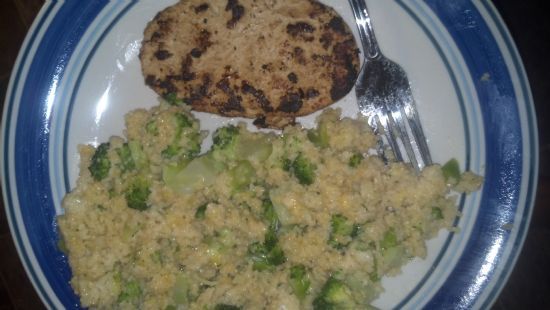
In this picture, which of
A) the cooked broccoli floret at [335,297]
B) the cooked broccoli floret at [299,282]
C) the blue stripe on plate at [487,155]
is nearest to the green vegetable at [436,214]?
the blue stripe on plate at [487,155]

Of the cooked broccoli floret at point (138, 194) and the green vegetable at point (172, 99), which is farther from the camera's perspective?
the green vegetable at point (172, 99)

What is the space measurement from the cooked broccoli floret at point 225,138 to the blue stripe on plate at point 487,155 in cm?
144

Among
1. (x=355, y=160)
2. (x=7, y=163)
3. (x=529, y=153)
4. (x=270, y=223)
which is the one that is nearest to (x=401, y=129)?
(x=355, y=160)

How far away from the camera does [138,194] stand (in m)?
2.47

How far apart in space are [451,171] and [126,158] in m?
1.99

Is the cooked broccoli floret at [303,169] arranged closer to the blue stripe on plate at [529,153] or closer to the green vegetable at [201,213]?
the green vegetable at [201,213]

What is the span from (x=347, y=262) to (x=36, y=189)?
2.06 meters

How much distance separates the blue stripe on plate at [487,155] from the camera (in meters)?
2.60

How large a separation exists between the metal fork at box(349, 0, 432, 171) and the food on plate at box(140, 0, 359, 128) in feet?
0.33

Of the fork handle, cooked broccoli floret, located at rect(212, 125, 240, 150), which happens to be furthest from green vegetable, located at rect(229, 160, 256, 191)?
the fork handle

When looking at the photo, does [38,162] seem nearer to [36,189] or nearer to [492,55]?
[36,189]

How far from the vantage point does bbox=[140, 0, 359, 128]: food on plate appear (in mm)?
2676

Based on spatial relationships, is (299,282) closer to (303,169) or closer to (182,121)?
(303,169)

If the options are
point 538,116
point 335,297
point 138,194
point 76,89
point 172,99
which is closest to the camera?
point 335,297
